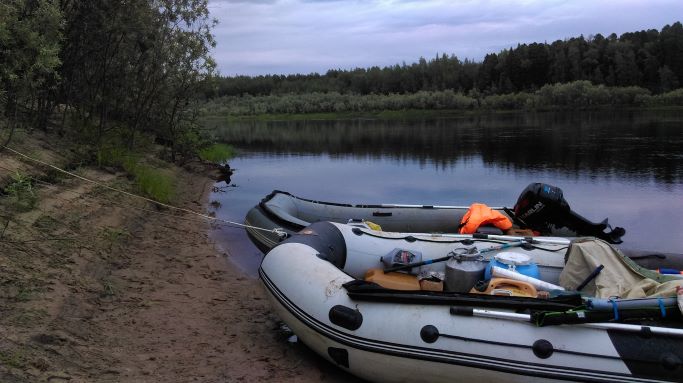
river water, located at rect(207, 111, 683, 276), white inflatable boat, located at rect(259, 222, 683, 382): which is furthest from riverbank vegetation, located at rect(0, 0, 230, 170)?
white inflatable boat, located at rect(259, 222, 683, 382)

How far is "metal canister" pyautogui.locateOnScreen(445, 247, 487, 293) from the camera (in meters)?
5.24

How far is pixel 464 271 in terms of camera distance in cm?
525

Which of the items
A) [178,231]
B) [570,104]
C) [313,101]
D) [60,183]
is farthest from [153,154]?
[313,101]

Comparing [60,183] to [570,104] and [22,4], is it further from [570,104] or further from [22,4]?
[570,104]

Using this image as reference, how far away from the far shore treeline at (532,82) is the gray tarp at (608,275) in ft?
138

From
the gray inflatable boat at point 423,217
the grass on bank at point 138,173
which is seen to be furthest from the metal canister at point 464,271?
the grass on bank at point 138,173

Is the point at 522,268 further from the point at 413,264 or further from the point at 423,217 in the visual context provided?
the point at 423,217

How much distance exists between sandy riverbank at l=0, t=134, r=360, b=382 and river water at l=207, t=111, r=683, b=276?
1.30 meters

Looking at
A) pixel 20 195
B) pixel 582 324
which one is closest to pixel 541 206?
pixel 582 324

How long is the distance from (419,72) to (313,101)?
56.7ft

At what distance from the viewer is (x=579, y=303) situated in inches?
158

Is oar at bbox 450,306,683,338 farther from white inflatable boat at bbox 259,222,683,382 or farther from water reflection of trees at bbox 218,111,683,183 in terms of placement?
water reflection of trees at bbox 218,111,683,183

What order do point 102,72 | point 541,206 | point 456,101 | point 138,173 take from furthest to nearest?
point 456,101, point 102,72, point 138,173, point 541,206

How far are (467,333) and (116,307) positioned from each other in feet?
10.3
